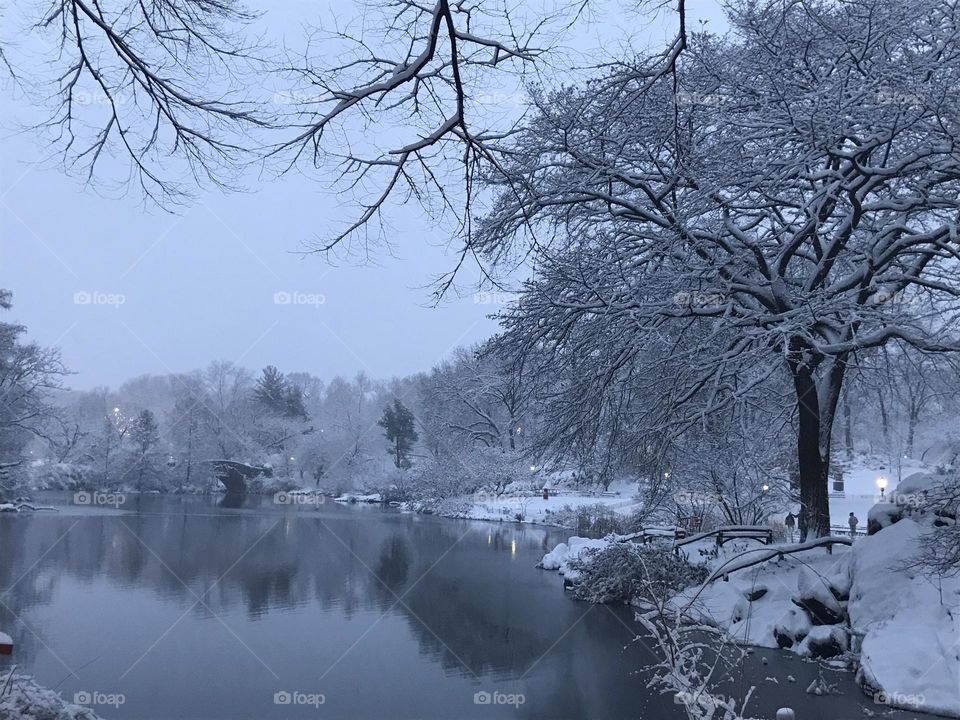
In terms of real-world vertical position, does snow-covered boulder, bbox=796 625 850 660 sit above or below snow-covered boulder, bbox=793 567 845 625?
below

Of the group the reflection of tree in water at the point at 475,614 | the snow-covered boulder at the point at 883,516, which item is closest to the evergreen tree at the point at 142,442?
the reflection of tree in water at the point at 475,614

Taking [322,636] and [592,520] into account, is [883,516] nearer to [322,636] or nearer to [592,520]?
[322,636]

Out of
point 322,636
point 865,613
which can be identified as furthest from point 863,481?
point 322,636

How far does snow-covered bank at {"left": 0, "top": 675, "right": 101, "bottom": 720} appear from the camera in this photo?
6480 mm

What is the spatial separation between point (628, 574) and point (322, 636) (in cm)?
669

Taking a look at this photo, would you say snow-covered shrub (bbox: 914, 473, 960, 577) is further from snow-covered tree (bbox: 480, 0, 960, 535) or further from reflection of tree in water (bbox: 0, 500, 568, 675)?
reflection of tree in water (bbox: 0, 500, 568, 675)

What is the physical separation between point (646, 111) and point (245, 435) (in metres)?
55.9

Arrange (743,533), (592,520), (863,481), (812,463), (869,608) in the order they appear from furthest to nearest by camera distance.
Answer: (863,481)
(592,520)
(743,533)
(812,463)
(869,608)

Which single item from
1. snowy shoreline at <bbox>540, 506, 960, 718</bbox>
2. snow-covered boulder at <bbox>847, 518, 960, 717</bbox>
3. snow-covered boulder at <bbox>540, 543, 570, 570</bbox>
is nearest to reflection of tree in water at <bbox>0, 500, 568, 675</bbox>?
snow-covered boulder at <bbox>540, 543, 570, 570</bbox>

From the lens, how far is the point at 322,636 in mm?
12844

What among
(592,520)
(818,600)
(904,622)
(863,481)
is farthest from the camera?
(863,481)

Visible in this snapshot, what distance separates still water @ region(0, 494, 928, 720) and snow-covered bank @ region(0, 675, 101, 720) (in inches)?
52.7

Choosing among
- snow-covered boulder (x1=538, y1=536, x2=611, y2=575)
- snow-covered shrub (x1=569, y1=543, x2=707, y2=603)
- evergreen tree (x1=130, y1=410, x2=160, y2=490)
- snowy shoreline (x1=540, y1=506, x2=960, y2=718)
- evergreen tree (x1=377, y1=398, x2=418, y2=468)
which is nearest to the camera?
snowy shoreline (x1=540, y1=506, x2=960, y2=718)

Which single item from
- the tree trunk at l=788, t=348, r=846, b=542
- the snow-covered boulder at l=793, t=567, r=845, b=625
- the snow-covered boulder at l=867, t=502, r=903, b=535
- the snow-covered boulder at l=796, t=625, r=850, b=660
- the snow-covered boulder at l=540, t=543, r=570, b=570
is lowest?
the snow-covered boulder at l=540, t=543, r=570, b=570
